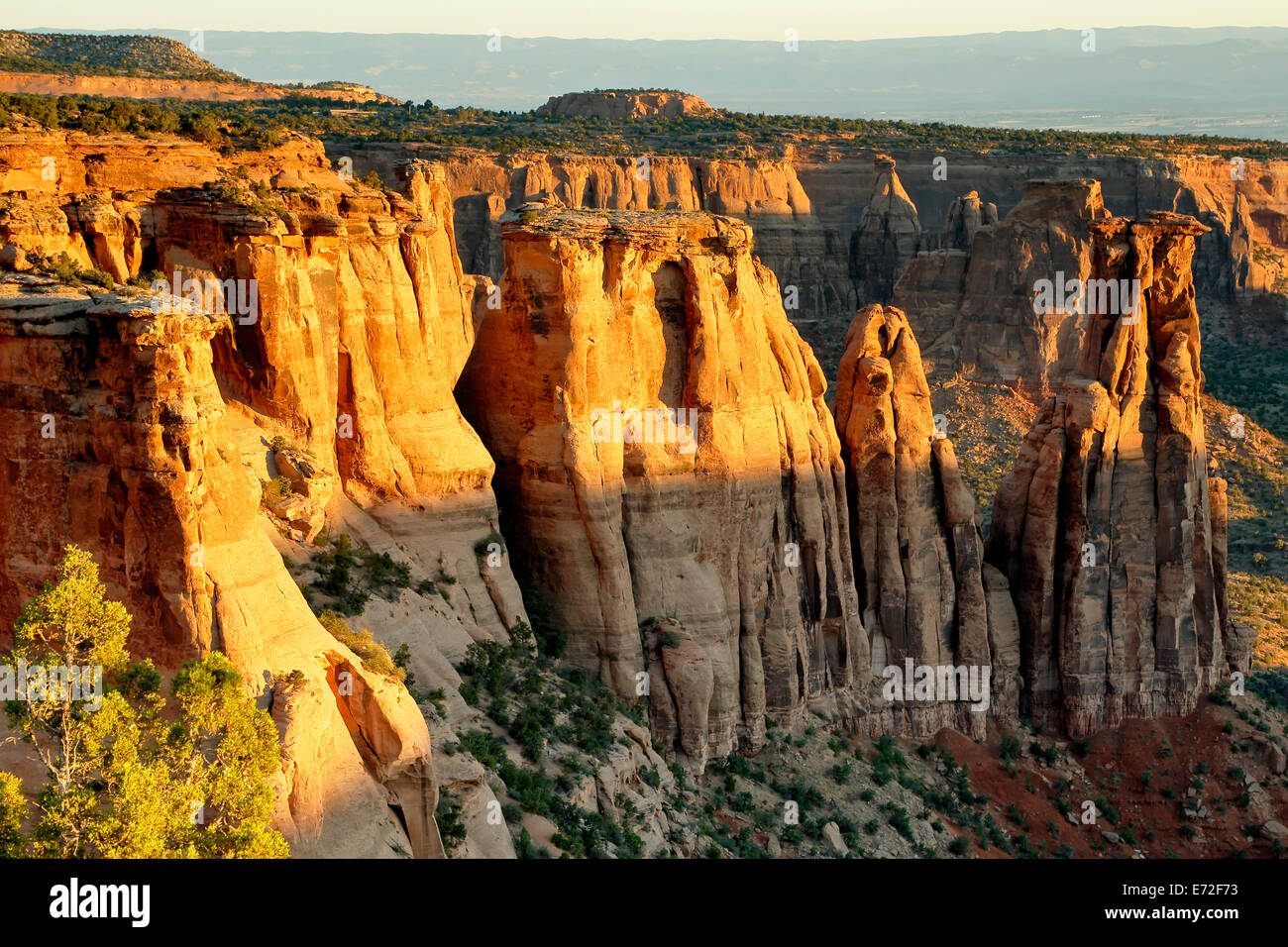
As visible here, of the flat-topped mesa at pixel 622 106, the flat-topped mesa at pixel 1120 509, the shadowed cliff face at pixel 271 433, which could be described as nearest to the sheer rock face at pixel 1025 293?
the flat-topped mesa at pixel 1120 509

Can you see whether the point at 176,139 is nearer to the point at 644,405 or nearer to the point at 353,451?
the point at 353,451

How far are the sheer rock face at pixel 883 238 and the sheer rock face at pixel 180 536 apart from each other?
302ft

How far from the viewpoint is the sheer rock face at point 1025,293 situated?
8381 cm

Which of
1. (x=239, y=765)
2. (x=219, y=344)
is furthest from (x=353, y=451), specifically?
(x=239, y=765)

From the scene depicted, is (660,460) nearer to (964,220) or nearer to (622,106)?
(964,220)

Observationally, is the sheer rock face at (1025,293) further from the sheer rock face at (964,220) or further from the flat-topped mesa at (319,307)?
the flat-topped mesa at (319,307)

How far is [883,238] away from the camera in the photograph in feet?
376

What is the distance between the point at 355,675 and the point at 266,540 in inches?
101

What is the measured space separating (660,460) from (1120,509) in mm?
15532

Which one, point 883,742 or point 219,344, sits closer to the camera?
point 219,344

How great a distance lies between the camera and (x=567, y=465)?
36.9 meters

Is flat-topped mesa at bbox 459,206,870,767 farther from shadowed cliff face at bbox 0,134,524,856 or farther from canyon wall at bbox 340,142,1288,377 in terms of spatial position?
canyon wall at bbox 340,142,1288,377

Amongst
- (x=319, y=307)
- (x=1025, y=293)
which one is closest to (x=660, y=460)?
(x=319, y=307)

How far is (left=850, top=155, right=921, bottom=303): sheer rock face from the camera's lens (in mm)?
113688
